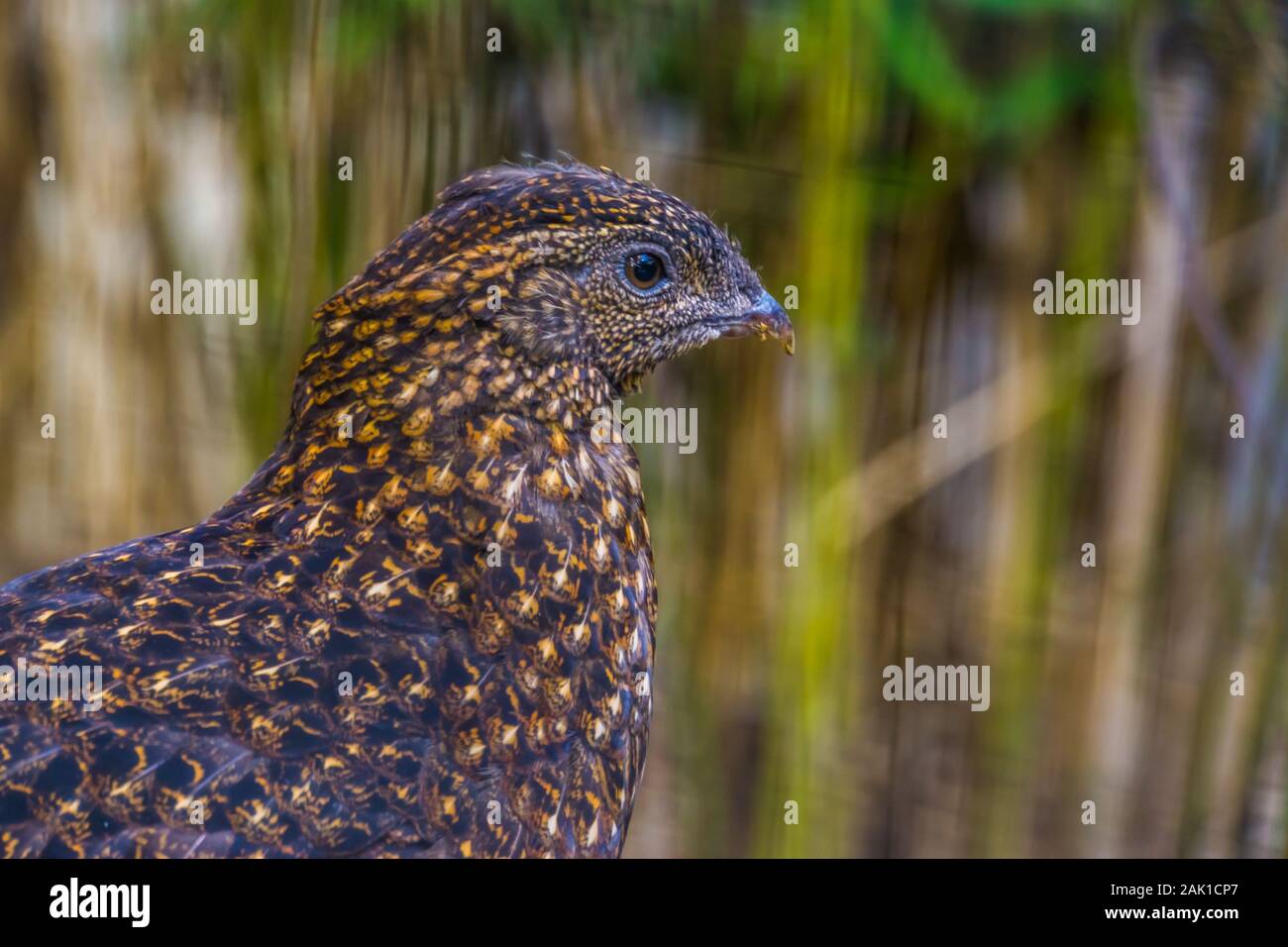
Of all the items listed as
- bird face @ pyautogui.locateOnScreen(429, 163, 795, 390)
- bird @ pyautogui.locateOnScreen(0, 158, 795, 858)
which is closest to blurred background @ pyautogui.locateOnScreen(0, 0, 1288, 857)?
bird face @ pyautogui.locateOnScreen(429, 163, 795, 390)

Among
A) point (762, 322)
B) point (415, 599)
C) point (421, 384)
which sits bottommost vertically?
point (415, 599)

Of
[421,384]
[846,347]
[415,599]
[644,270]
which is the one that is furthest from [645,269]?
[846,347]

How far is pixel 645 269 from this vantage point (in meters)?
2.53

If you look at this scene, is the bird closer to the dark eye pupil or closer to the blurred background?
the dark eye pupil

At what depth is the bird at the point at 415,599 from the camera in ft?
6.28

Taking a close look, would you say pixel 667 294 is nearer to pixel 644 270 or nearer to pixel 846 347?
pixel 644 270

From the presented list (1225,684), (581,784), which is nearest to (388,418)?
(581,784)

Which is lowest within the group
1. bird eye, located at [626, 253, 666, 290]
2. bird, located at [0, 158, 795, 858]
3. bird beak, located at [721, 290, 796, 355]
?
bird, located at [0, 158, 795, 858]

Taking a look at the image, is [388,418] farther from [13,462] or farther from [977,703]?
[977,703]

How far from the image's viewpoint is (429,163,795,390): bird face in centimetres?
233

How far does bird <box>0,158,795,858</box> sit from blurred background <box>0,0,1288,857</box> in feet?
4.02

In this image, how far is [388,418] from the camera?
2320 mm

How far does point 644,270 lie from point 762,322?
313mm
